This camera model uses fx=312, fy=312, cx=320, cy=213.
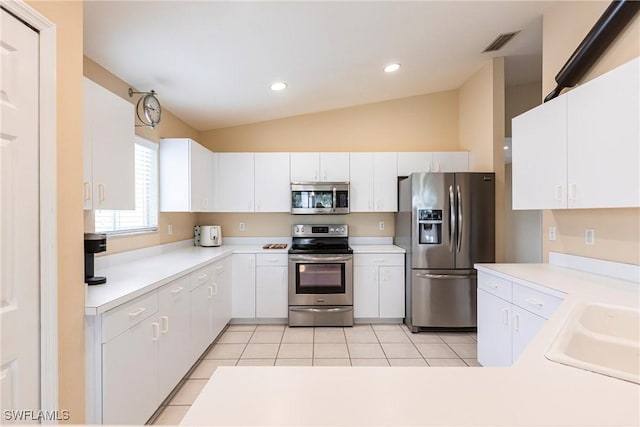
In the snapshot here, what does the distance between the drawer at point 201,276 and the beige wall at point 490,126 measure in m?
3.12

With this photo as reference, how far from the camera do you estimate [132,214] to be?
2934 mm

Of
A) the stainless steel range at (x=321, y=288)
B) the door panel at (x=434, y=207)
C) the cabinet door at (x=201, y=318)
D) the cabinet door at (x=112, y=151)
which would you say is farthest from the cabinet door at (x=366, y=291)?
the cabinet door at (x=112, y=151)

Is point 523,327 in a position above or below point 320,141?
below

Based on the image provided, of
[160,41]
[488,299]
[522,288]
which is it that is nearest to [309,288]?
[488,299]

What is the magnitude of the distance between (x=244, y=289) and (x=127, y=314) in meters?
2.14

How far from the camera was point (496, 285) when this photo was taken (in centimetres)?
237

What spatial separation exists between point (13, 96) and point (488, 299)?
3044 millimetres

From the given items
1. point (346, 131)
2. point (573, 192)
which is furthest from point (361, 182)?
point (573, 192)

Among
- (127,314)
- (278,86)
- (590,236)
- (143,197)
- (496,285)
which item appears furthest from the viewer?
(278,86)

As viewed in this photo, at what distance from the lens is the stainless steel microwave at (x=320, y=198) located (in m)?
4.01

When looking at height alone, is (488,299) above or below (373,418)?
below

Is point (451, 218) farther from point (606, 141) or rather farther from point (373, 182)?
point (606, 141)

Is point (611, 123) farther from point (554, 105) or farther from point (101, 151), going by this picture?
point (101, 151)

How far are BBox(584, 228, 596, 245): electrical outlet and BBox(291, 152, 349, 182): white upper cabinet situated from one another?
8.13ft
